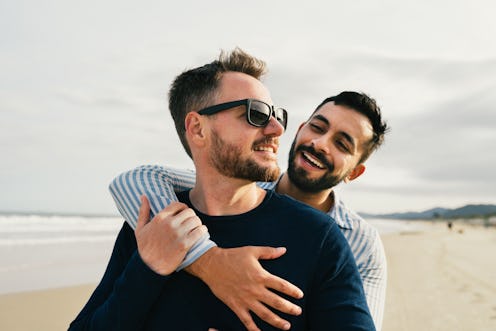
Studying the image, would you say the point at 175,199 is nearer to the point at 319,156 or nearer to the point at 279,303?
the point at 279,303

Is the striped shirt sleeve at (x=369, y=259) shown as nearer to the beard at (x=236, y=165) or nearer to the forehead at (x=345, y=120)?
the forehead at (x=345, y=120)

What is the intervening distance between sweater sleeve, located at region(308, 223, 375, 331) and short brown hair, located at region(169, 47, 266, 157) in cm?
104

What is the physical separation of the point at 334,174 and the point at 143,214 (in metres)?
1.86

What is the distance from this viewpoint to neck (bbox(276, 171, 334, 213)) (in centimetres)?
369

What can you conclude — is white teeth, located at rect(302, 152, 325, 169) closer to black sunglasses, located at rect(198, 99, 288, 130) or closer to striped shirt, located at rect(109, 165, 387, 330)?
striped shirt, located at rect(109, 165, 387, 330)

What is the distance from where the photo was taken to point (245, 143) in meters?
2.31

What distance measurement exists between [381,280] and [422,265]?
13650 millimetres

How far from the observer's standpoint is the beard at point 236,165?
227 centimetres

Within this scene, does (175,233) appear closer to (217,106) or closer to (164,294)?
(164,294)

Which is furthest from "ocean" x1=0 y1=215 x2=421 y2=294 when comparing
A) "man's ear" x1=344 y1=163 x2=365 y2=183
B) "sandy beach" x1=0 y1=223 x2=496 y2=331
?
"man's ear" x1=344 y1=163 x2=365 y2=183

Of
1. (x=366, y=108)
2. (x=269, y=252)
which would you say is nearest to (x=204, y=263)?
(x=269, y=252)

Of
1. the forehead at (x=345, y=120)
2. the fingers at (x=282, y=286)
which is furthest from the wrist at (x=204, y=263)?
the forehead at (x=345, y=120)

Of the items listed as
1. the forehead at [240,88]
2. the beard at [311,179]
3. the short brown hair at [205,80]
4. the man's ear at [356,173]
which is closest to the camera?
the forehead at [240,88]

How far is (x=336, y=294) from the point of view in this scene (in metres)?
1.95
